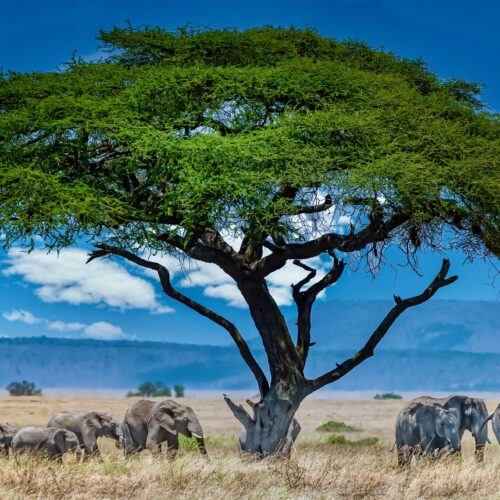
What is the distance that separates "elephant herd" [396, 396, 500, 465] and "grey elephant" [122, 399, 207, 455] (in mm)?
3929

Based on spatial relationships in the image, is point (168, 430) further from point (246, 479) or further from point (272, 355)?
point (246, 479)

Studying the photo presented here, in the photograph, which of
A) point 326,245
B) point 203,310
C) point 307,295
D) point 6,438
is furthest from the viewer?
point 307,295

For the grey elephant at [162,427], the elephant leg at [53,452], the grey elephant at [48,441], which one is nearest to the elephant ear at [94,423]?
the grey elephant at [162,427]

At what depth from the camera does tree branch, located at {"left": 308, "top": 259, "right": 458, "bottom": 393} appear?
61.4 ft

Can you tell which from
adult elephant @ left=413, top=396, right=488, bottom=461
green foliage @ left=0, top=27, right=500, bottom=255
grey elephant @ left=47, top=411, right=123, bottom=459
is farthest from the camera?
adult elephant @ left=413, top=396, right=488, bottom=461

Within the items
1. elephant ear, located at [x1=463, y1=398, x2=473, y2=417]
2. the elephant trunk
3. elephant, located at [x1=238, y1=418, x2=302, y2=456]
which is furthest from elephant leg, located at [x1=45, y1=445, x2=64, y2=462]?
elephant ear, located at [x1=463, y1=398, x2=473, y2=417]

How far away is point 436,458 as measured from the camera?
56.4ft

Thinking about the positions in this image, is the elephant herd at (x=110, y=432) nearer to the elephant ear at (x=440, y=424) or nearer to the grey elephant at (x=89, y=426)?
the grey elephant at (x=89, y=426)

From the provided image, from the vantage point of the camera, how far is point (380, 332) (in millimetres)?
19016

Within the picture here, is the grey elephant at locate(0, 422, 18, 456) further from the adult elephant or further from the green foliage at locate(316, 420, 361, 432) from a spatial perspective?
the green foliage at locate(316, 420, 361, 432)

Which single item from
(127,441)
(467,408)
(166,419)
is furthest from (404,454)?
(127,441)

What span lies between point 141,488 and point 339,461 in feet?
15.8

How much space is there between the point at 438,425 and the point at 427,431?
1.00 ft

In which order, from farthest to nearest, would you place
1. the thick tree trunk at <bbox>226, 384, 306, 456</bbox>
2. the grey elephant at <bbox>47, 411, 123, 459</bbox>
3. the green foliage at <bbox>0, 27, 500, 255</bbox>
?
1. the grey elephant at <bbox>47, 411, 123, 459</bbox>
2. the thick tree trunk at <bbox>226, 384, 306, 456</bbox>
3. the green foliage at <bbox>0, 27, 500, 255</bbox>
